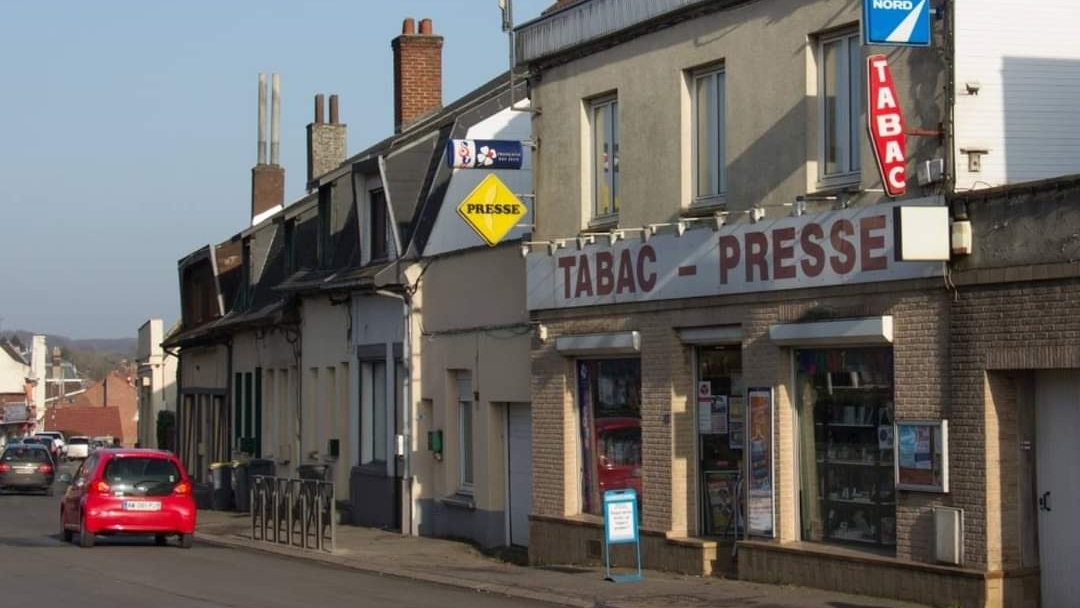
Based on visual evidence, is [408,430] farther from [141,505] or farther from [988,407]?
[988,407]

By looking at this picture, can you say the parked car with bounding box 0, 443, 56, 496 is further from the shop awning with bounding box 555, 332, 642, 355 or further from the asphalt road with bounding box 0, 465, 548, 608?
the shop awning with bounding box 555, 332, 642, 355

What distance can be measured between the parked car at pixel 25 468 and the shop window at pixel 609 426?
32993mm

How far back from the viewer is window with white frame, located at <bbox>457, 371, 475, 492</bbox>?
83.6ft

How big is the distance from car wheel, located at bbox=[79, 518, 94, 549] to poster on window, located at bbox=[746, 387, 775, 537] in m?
10.8

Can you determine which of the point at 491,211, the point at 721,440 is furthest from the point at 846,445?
the point at 491,211

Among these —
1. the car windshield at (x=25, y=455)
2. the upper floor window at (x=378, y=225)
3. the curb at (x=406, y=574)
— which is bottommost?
the curb at (x=406, y=574)

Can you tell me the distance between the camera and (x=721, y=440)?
18812 millimetres

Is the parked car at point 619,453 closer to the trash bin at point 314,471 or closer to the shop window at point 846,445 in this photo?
the shop window at point 846,445

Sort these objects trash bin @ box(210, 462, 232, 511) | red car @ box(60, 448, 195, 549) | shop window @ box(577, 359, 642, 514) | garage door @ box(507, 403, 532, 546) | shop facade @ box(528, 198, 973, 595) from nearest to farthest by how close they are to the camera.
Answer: shop facade @ box(528, 198, 973, 595) → shop window @ box(577, 359, 642, 514) → garage door @ box(507, 403, 532, 546) → red car @ box(60, 448, 195, 549) → trash bin @ box(210, 462, 232, 511)

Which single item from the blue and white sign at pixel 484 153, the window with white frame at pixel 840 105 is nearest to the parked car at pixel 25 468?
the blue and white sign at pixel 484 153

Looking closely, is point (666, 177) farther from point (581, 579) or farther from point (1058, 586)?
point (1058, 586)

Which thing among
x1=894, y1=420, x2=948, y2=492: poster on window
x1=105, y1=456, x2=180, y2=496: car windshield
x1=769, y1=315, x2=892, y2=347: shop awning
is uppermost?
x1=769, y1=315, x2=892, y2=347: shop awning

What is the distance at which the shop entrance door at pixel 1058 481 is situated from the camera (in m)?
14.4

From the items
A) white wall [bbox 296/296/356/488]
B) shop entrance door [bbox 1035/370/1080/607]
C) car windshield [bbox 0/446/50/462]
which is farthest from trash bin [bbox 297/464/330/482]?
car windshield [bbox 0/446/50/462]
